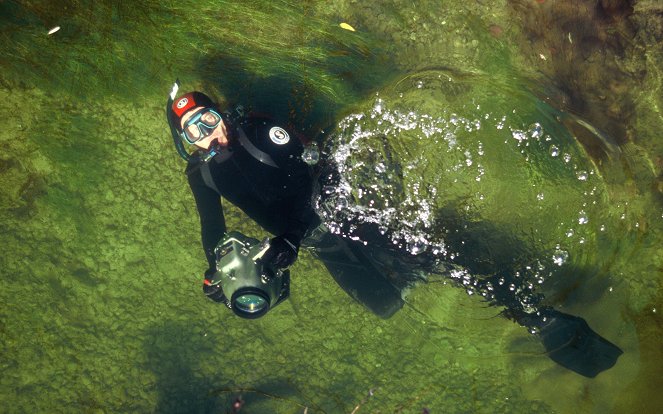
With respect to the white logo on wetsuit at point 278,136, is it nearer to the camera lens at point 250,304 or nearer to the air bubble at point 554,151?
the camera lens at point 250,304

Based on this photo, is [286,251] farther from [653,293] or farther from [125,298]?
[653,293]

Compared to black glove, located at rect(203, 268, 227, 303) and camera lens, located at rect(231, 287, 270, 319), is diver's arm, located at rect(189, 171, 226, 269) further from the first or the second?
camera lens, located at rect(231, 287, 270, 319)

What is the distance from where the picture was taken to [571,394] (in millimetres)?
3451

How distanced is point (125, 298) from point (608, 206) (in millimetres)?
4300

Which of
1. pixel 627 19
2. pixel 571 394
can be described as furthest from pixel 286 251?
pixel 627 19

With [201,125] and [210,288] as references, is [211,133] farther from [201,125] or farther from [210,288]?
[210,288]

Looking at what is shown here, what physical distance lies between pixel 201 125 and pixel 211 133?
0.31 ft

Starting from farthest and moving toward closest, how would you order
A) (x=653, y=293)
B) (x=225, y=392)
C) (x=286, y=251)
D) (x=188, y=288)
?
1. (x=188, y=288)
2. (x=225, y=392)
3. (x=653, y=293)
4. (x=286, y=251)

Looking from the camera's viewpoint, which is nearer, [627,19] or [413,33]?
[627,19]

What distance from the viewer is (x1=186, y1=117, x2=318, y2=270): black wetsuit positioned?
328 centimetres

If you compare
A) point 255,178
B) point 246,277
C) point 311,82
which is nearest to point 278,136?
point 255,178

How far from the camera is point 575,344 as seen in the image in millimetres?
3350

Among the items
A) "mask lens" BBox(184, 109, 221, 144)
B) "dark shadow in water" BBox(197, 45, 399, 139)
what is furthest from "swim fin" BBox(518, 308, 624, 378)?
"mask lens" BBox(184, 109, 221, 144)

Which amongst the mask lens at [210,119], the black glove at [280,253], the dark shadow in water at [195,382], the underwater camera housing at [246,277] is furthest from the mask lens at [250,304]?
the mask lens at [210,119]
